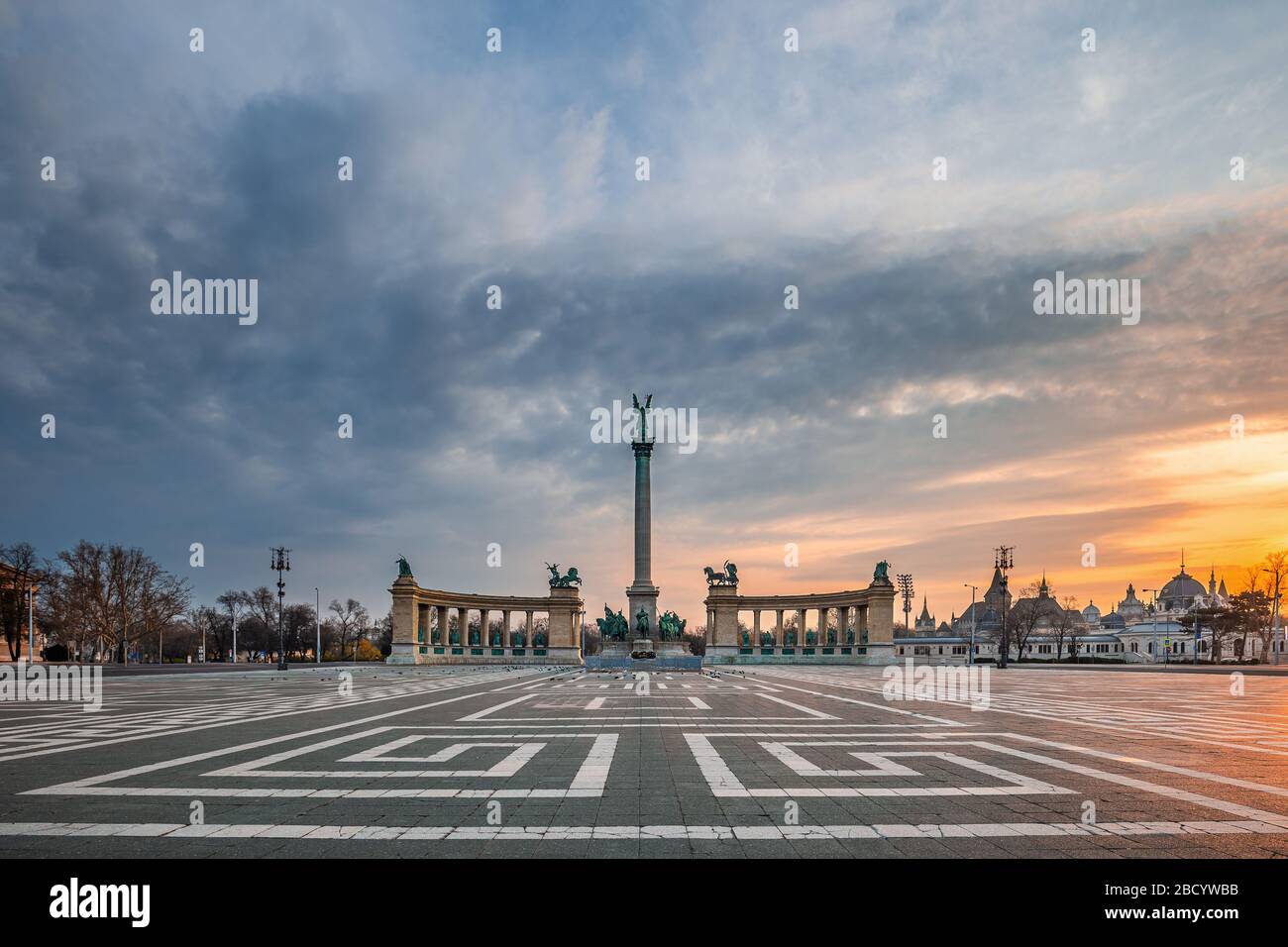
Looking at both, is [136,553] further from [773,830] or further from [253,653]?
[773,830]

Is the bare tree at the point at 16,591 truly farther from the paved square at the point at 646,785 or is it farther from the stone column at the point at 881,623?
the stone column at the point at 881,623

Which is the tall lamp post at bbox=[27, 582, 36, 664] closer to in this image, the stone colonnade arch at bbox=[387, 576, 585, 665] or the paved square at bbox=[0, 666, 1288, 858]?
the stone colonnade arch at bbox=[387, 576, 585, 665]

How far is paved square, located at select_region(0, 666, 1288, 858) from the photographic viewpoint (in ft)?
26.2

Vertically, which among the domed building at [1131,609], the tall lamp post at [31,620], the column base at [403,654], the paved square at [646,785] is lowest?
the domed building at [1131,609]

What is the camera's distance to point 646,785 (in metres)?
11.1

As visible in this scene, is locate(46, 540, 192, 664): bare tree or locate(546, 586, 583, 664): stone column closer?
locate(46, 540, 192, 664): bare tree

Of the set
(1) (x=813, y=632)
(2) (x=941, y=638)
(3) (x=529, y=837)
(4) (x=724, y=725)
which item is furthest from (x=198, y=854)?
(2) (x=941, y=638)

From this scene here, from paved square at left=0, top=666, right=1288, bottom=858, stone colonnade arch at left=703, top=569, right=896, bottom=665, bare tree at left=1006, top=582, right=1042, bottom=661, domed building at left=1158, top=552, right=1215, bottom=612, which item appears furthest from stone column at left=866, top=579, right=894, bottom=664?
domed building at left=1158, top=552, right=1215, bottom=612

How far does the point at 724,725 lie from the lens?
19.4 meters

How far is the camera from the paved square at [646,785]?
8000 millimetres

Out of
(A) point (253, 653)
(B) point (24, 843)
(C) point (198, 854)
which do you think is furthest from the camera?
(A) point (253, 653)

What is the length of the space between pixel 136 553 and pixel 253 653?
54652 millimetres

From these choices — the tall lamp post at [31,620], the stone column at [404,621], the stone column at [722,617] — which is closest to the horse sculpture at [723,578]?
the stone column at [722,617]

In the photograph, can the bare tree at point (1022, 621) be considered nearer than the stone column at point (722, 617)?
No
